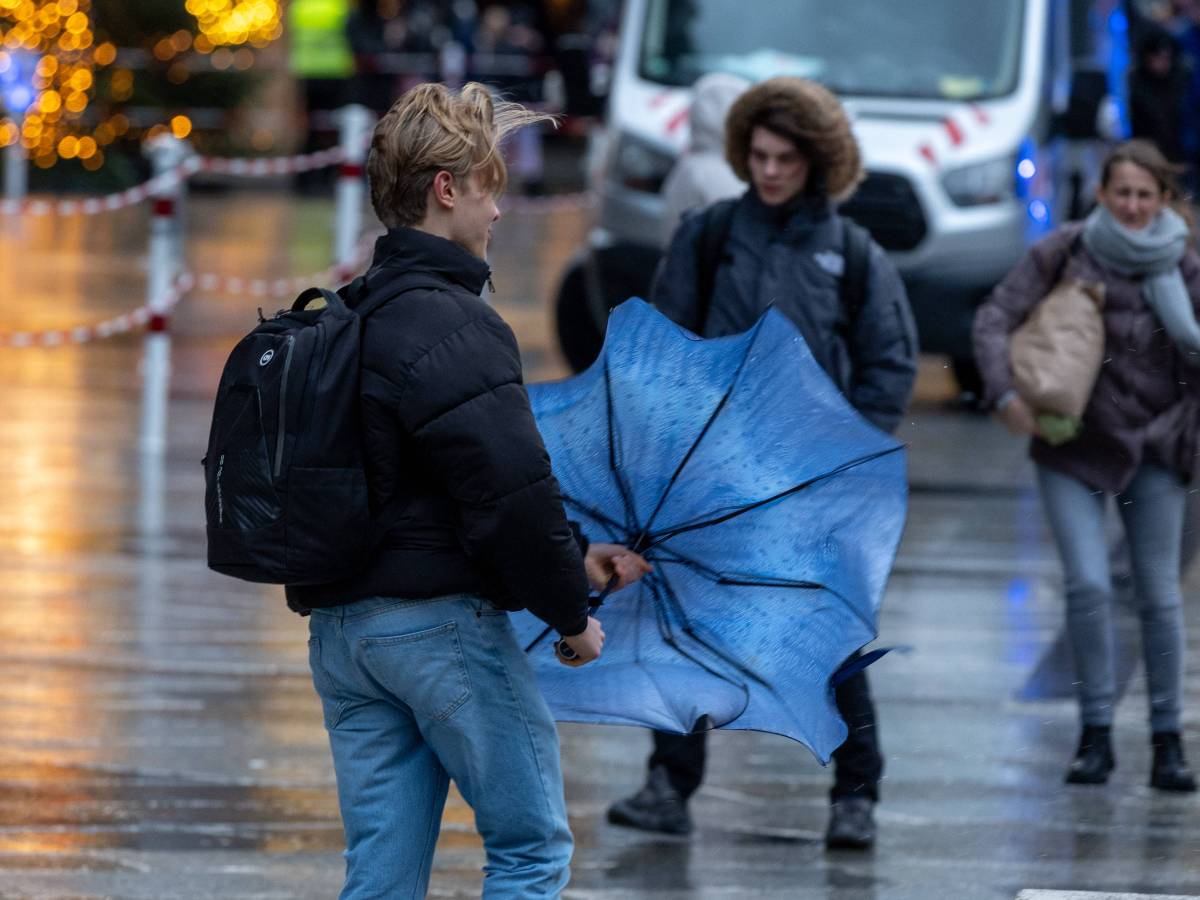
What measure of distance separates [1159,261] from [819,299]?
1123 mm

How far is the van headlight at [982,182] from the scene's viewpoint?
12492 mm

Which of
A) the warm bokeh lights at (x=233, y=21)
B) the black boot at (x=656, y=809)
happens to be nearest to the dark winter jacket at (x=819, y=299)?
the black boot at (x=656, y=809)

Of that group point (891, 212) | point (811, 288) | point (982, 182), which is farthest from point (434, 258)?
point (982, 182)

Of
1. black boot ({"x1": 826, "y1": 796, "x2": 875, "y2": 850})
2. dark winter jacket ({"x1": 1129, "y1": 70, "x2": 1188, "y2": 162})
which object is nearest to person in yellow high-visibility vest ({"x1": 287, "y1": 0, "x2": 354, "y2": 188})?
dark winter jacket ({"x1": 1129, "y1": 70, "x2": 1188, "y2": 162})

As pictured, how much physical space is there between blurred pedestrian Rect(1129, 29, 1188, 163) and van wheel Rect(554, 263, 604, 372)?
938 centimetres

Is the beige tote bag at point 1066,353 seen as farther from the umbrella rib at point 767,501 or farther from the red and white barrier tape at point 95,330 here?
the red and white barrier tape at point 95,330

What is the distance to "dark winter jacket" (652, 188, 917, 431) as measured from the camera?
586cm

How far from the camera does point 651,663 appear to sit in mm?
4387

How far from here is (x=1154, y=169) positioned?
6.48 m

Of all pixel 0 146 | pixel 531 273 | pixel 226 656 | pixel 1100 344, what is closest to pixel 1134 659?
pixel 1100 344

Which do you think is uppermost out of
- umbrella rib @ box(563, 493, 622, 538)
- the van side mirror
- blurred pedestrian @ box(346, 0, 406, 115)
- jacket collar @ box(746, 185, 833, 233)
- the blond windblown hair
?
the blond windblown hair

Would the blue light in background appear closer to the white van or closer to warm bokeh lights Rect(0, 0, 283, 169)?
the white van

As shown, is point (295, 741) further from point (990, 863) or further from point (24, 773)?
point (990, 863)

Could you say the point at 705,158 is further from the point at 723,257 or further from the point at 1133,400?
the point at 723,257
